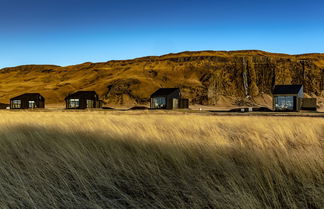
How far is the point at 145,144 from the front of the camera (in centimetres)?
628

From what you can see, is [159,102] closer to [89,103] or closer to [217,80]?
[89,103]

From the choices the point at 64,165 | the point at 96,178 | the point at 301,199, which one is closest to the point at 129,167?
the point at 96,178

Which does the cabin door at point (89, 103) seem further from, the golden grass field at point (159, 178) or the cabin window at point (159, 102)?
the golden grass field at point (159, 178)

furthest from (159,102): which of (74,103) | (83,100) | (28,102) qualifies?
A: (28,102)

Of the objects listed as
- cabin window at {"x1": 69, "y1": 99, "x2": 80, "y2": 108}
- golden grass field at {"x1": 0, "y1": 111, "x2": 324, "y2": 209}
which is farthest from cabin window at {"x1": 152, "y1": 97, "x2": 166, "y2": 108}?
golden grass field at {"x1": 0, "y1": 111, "x2": 324, "y2": 209}

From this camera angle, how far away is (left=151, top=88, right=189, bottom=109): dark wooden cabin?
61594 millimetres

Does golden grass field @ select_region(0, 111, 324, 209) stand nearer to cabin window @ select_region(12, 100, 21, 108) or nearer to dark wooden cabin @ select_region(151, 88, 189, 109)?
dark wooden cabin @ select_region(151, 88, 189, 109)

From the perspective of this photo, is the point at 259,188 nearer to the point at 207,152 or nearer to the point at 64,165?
the point at 207,152

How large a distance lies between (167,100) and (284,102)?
22.5m

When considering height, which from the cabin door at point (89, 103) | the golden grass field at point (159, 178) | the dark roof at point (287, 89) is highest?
the dark roof at point (287, 89)

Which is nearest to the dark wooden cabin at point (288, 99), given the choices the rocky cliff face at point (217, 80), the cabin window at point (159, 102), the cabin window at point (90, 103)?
the cabin window at point (159, 102)

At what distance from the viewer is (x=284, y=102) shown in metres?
51.8

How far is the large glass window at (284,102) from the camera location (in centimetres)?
5120

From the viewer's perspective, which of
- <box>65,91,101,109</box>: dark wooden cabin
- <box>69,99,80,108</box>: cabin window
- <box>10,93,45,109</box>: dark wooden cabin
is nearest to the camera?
<box>65,91,101,109</box>: dark wooden cabin
